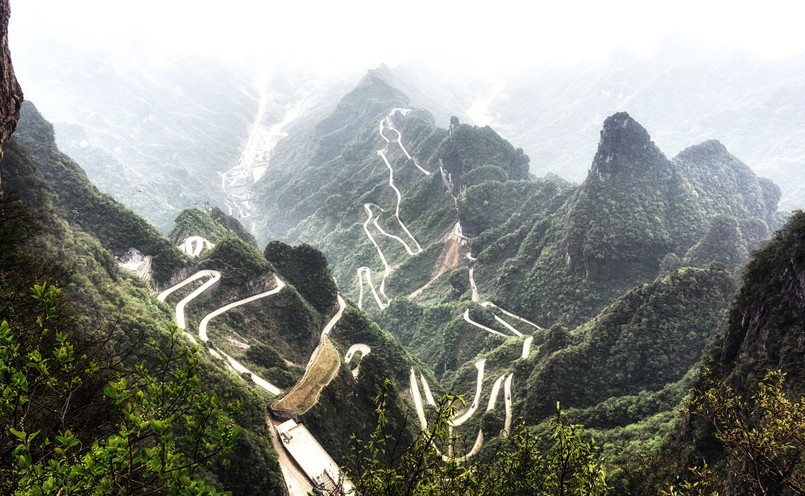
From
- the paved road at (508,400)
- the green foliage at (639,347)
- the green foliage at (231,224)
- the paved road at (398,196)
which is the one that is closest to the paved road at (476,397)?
the paved road at (508,400)

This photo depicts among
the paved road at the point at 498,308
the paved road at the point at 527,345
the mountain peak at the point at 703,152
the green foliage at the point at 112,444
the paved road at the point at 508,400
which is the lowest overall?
the paved road at the point at 498,308

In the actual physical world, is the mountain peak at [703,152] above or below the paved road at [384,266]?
above

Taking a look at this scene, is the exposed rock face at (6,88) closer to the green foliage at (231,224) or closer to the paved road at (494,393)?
the paved road at (494,393)

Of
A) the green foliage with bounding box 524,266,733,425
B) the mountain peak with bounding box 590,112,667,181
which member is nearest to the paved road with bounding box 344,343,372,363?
the green foliage with bounding box 524,266,733,425

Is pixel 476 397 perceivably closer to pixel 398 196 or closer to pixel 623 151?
pixel 623 151

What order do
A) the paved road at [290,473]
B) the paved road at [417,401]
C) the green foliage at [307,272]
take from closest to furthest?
the paved road at [290,473] → the paved road at [417,401] → the green foliage at [307,272]

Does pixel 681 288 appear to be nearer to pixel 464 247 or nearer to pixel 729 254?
pixel 729 254
